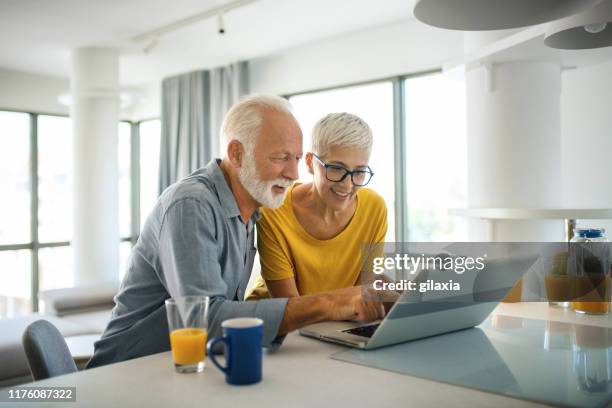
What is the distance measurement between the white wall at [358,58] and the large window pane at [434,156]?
20cm

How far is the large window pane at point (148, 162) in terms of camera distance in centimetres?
697

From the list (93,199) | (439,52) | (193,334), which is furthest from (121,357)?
(93,199)

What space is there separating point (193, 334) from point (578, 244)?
46.1 inches

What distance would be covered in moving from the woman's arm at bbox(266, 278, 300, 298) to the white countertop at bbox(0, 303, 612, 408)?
0.51m

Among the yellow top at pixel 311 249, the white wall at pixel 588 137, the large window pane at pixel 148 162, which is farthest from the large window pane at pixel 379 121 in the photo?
the large window pane at pixel 148 162

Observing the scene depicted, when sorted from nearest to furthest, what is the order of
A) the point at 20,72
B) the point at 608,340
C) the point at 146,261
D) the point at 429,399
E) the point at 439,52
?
the point at 429,399 < the point at 608,340 < the point at 146,261 < the point at 439,52 < the point at 20,72

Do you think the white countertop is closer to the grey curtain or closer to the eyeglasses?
the eyeglasses

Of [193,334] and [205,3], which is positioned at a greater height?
[205,3]

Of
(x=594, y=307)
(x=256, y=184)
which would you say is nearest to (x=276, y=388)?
(x=256, y=184)

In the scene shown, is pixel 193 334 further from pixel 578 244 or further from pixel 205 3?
pixel 205 3

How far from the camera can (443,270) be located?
1.11 m

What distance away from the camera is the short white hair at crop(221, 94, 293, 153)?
1.50m

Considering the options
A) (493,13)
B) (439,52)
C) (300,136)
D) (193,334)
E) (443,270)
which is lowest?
(193,334)

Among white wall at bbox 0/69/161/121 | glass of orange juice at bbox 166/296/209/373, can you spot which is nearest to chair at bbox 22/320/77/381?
glass of orange juice at bbox 166/296/209/373
